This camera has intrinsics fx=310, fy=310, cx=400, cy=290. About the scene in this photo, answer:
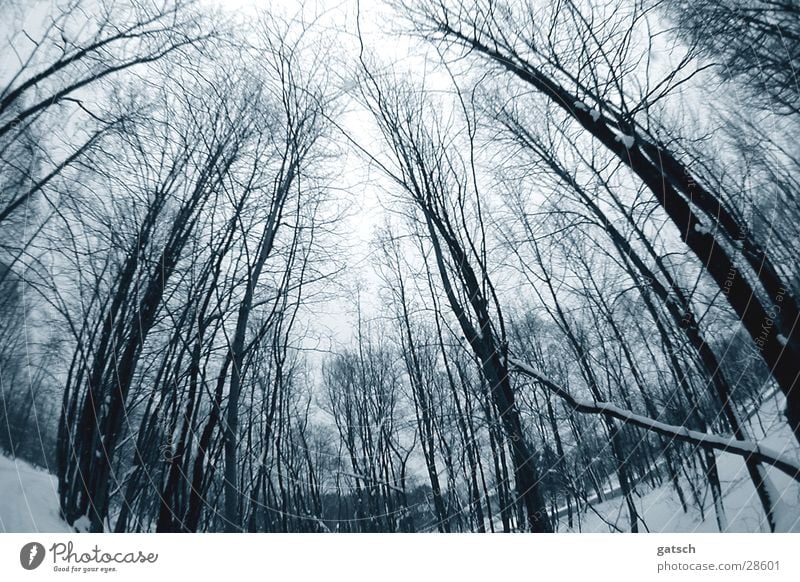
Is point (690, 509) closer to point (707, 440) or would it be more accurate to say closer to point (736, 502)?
point (736, 502)

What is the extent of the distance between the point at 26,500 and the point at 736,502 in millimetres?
3796

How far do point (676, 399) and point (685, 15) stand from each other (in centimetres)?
303

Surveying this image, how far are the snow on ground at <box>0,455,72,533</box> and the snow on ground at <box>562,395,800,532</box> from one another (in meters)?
2.97

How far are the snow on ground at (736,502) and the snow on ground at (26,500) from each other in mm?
2966

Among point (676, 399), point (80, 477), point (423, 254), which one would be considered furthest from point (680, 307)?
point (80, 477)

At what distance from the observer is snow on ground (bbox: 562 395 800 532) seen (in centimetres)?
155

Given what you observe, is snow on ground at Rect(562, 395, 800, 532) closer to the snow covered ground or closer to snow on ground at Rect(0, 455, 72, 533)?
the snow covered ground

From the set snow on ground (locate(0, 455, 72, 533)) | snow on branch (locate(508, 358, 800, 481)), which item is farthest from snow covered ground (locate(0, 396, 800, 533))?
snow on branch (locate(508, 358, 800, 481))

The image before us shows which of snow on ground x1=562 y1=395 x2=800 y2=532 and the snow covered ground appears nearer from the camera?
the snow covered ground

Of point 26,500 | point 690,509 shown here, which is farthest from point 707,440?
point 26,500

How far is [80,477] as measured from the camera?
1699 mm

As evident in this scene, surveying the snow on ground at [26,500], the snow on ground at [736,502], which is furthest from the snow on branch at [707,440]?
the snow on ground at [26,500]

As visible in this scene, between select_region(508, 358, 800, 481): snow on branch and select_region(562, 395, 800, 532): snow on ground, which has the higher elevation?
select_region(508, 358, 800, 481): snow on branch

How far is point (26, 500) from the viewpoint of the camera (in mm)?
1452
